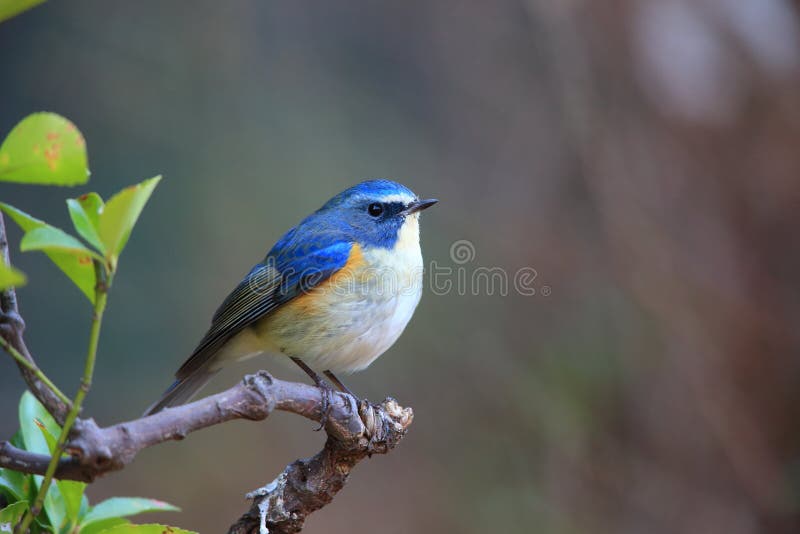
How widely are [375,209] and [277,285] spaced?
59 cm

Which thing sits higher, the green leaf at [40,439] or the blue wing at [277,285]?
the blue wing at [277,285]

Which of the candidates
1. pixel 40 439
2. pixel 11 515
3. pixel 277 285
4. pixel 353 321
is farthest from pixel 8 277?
pixel 277 285

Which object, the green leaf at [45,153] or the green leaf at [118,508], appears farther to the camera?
the green leaf at [118,508]

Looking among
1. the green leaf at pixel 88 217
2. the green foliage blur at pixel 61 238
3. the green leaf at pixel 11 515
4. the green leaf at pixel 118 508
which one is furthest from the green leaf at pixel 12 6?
the green leaf at pixel 118 508

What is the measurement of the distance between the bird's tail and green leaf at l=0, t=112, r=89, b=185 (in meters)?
2.17

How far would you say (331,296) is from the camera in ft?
10.6

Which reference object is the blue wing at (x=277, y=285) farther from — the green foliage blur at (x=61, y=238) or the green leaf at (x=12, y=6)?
the green leaf at (x=12, y=6)

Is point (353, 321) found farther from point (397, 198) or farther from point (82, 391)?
point (82, 391)

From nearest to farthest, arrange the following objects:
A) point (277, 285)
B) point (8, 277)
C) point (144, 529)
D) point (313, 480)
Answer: point (8, 277)
point (144, 529)
point (313, 480)
point (277, 285)

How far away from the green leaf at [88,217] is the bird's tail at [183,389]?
2.01 m

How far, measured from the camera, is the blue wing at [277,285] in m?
3.36

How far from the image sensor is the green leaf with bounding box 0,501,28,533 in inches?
57.6

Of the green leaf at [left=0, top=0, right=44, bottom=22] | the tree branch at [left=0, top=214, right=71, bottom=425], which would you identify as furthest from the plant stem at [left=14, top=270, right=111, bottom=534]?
the green leaf at [left=0, top=0, right=44, bottom=22]

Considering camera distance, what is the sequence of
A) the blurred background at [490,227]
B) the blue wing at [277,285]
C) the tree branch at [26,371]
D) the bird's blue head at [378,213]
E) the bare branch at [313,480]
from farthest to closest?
1. the blurred background at [490,227]
2. the bird's blue head at [378,213]
3. the blue wing at [277,285]
4. the bare branch at [313,480]
5. the tree branch at [26,371]
